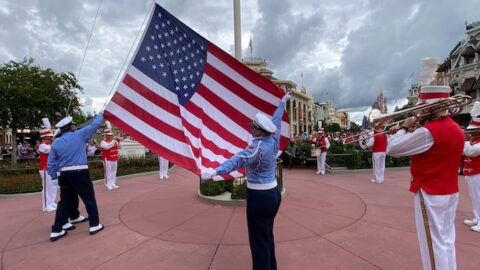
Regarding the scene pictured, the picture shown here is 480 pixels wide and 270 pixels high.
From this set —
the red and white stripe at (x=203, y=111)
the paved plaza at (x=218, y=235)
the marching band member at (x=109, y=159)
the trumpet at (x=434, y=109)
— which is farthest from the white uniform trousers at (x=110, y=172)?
the trumpet at (x=434, y=109)

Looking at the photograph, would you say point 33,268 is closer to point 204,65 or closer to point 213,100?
point 213,100

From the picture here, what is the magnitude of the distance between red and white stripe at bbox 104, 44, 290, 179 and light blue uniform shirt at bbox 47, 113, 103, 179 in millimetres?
926

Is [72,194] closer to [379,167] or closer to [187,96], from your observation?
[187,96]

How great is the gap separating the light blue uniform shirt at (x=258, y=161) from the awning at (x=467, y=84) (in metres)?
40.9

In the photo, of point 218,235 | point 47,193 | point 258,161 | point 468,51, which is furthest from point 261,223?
point 468,51

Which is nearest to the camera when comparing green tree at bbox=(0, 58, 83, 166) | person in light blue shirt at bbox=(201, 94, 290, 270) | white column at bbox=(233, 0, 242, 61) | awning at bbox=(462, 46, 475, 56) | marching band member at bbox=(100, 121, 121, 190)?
person in light blue shirt at bbox=(201, 94, 290, 270)

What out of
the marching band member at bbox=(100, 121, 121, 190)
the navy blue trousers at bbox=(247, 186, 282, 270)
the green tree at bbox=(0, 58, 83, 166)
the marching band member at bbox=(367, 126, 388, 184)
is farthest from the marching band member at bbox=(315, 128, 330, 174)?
the green tree at bbox=(0, 58, 83, 166)

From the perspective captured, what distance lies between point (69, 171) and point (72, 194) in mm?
435

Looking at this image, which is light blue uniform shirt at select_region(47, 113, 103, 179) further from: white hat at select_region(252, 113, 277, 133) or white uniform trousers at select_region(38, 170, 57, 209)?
white hat at select_region(252, 113, 277, 133)

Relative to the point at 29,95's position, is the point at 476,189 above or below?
below

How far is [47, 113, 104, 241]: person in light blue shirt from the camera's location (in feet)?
16.1

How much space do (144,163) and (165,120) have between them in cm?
960

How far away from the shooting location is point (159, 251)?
4270mm

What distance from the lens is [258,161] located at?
3.14 m
